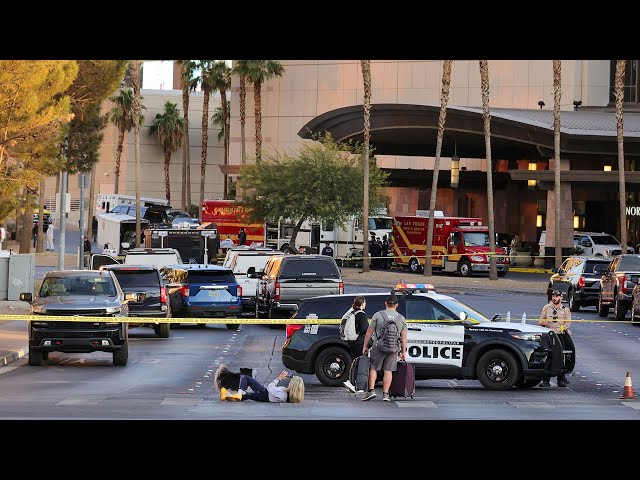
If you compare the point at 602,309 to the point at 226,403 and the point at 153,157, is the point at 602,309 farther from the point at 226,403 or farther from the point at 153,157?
the point at 153,157

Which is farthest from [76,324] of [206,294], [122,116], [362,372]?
[122,116]

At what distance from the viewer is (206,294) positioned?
35688 millimetres

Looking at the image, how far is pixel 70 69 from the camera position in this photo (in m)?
42.1

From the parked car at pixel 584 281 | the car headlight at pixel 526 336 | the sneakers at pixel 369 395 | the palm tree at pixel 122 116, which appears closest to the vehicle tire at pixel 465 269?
the parked car at pixel 584 281

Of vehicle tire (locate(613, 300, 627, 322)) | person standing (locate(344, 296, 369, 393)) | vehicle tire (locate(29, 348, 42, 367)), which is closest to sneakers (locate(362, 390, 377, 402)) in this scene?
person standing (locate(344, 296, 369, 393))

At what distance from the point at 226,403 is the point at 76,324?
616cm

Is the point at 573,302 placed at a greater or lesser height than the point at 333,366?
greater

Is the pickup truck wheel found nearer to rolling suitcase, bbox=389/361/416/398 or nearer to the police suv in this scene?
the police suv

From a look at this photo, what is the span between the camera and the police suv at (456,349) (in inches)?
907

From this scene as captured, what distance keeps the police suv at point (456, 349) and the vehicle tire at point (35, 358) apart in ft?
19.3

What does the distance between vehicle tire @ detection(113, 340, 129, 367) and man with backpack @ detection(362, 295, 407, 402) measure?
22.1 ft

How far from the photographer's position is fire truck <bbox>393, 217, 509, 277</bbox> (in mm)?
63469

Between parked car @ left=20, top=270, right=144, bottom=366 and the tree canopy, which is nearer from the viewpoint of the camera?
parked car @ left=20, top=270, right=144, bottom=366
